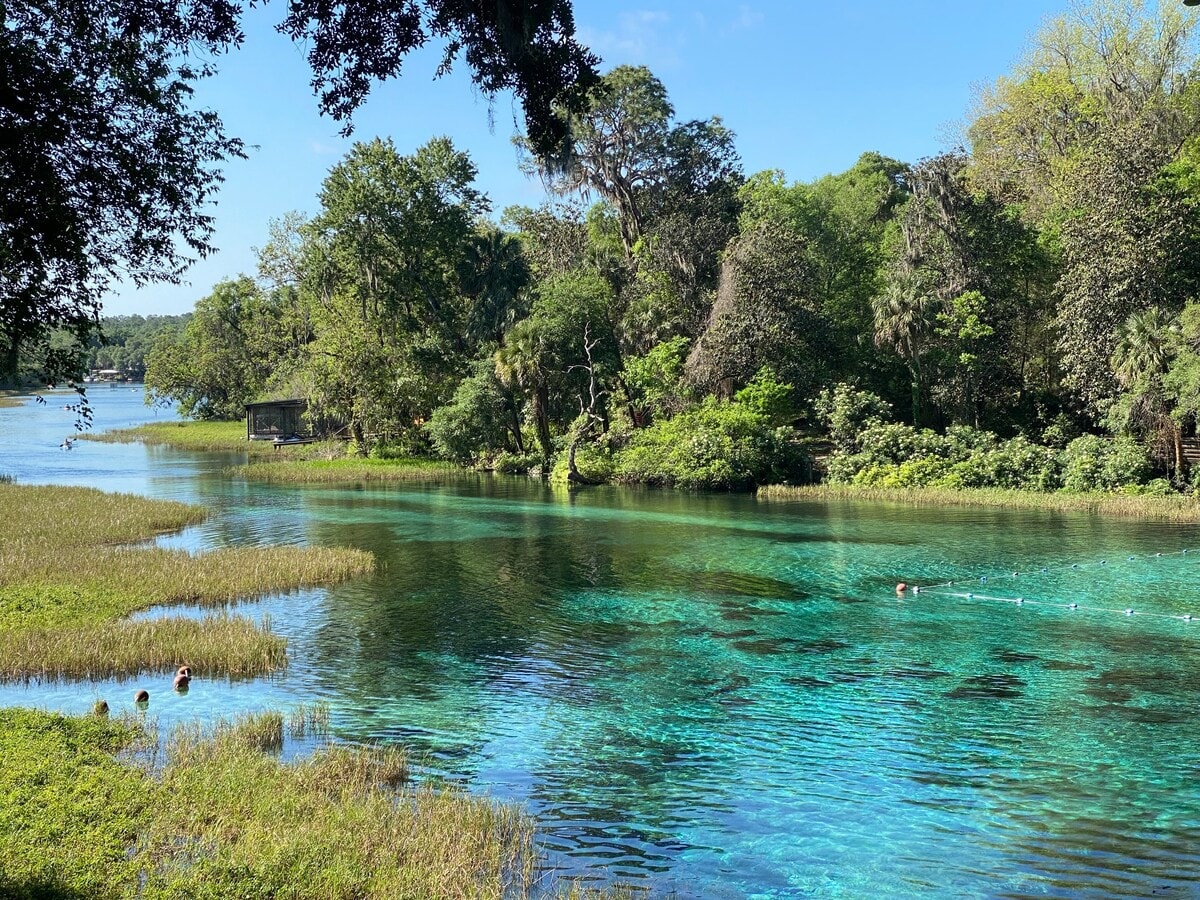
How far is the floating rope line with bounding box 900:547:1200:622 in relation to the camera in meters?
19.8

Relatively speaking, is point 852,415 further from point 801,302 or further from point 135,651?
point 135,651

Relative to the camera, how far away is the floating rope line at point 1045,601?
1980 centimetres

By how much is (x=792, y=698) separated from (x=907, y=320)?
33600mm

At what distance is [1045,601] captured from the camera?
21328mm

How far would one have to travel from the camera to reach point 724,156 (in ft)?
191

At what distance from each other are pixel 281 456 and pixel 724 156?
35.5 m

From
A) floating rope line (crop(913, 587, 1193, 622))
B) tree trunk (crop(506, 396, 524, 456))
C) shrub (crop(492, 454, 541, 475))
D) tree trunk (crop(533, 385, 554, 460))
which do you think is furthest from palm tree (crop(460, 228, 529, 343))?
floating rope line (crop(913, 587, 1193, 622))

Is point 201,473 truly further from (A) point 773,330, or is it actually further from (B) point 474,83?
(B) point 474,83

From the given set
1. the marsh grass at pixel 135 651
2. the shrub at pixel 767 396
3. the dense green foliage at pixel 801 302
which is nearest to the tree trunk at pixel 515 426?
the dense green foliage at pixel 801 302

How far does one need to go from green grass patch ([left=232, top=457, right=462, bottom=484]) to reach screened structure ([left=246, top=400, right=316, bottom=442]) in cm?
1808

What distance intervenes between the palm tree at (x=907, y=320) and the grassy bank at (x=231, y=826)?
38.8m

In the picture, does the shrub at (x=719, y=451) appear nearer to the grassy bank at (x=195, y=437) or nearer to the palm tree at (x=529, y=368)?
the palm tree at (x=529, y=368)

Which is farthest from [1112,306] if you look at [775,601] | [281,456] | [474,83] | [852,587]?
[281,456]

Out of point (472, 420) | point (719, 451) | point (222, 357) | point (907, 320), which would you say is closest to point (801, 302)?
point (907, 320)
